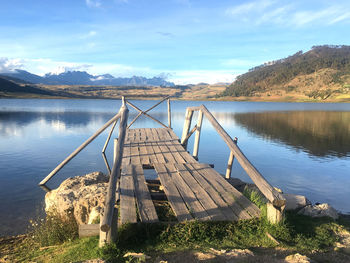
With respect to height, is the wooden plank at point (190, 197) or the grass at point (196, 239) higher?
the wooden plank at point (190, 197)

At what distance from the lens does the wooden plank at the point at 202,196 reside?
17.6ft

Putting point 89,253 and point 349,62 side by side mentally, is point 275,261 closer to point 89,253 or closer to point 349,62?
point 89,253

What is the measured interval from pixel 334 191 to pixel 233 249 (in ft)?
36.0

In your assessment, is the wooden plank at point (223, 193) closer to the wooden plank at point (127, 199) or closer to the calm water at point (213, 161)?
the wooden plank at point (127, 199)

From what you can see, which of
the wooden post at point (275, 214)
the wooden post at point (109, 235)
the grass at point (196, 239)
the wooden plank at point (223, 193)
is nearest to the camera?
the wooden post at point (109, 235)

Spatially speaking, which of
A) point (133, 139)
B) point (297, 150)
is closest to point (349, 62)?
point (297, 150)

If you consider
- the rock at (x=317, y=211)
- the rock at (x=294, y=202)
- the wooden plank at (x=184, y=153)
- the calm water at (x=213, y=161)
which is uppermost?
the wooden plank at (x=184, y=153)

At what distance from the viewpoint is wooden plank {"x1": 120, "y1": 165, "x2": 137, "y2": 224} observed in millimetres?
5082

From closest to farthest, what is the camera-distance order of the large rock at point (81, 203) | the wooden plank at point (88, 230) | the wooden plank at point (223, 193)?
1. the wooden plank at point (88, 230)
2. the wooden plank at point (223, 193)
3. the large rock at point (81, 203)

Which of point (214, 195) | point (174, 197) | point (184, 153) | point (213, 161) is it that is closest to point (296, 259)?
point (214, 195)

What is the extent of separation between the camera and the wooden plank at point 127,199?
16.7 ft

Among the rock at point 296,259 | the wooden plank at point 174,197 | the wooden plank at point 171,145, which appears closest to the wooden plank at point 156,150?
the wooden plank at point 171,145

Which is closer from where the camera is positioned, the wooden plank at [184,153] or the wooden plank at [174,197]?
the wooden plank at [174,197]

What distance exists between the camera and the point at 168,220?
5.30m
